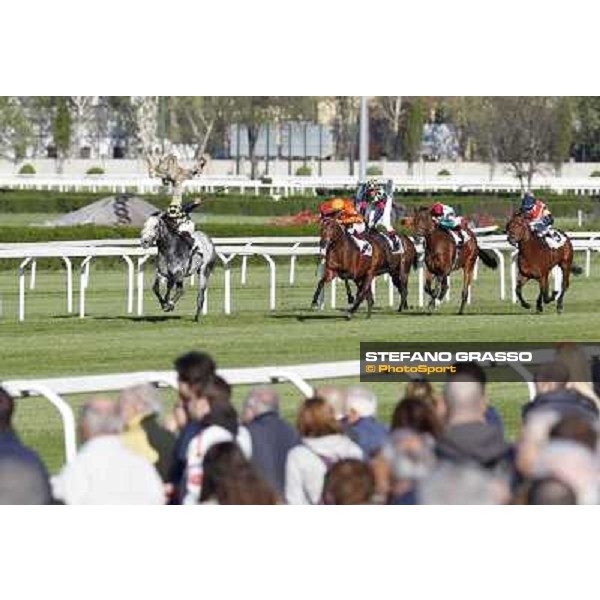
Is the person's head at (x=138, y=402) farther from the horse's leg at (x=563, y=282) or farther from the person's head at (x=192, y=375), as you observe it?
the horse's leg at (x=563, y=282)

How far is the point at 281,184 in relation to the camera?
4169 centimetres

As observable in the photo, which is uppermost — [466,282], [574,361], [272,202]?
[574,361]

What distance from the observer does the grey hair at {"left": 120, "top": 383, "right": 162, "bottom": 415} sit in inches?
295

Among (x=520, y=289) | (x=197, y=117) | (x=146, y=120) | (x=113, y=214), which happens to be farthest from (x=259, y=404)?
(x=197, y=117)

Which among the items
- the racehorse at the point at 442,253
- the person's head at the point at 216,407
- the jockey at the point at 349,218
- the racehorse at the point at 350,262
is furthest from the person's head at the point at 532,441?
the racehorse at the point at 442,253

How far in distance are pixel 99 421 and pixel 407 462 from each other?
3.31 ft

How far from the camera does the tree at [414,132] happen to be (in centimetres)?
4954

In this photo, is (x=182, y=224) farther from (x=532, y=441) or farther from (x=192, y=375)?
(x=532, y=441)

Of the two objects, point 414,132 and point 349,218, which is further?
point 414,132

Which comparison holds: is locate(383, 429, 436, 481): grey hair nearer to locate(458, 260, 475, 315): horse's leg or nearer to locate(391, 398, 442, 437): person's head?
locate(391, 398, 442, 437): person's head

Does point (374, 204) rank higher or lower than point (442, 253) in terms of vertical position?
higher

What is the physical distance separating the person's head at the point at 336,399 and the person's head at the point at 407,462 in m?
0.64

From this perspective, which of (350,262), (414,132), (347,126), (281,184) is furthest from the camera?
(414,132)

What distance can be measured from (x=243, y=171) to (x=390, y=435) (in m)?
44.8
